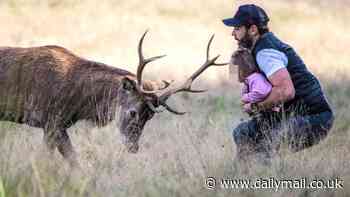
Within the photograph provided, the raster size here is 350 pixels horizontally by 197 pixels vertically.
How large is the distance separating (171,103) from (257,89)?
21.6 ft

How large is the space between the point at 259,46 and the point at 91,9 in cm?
1629

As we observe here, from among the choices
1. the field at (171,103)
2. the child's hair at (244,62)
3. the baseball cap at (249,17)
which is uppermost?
the baseball cap at (249,17)

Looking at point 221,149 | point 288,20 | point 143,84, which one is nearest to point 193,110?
point 143,84

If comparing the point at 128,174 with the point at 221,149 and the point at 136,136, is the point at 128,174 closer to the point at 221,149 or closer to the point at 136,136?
the point at 221,149

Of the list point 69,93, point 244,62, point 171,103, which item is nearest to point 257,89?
point 244,62

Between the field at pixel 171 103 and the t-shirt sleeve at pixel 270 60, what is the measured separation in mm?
684

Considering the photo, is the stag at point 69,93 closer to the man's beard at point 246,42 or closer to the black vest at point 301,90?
the man's beard at point 246,42

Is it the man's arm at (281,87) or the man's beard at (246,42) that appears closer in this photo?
the man's arm at (281,87)

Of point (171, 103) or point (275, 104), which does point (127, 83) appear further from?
point (171, 103)

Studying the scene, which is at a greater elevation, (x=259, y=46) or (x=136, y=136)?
(x=259, y=46)

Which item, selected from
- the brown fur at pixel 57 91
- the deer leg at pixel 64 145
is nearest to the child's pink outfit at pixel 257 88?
the deer leg at pixel 64 145

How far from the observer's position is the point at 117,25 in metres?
23.4

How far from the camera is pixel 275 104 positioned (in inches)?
342

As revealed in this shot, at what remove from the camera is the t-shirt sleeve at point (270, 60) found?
8.56 metres
